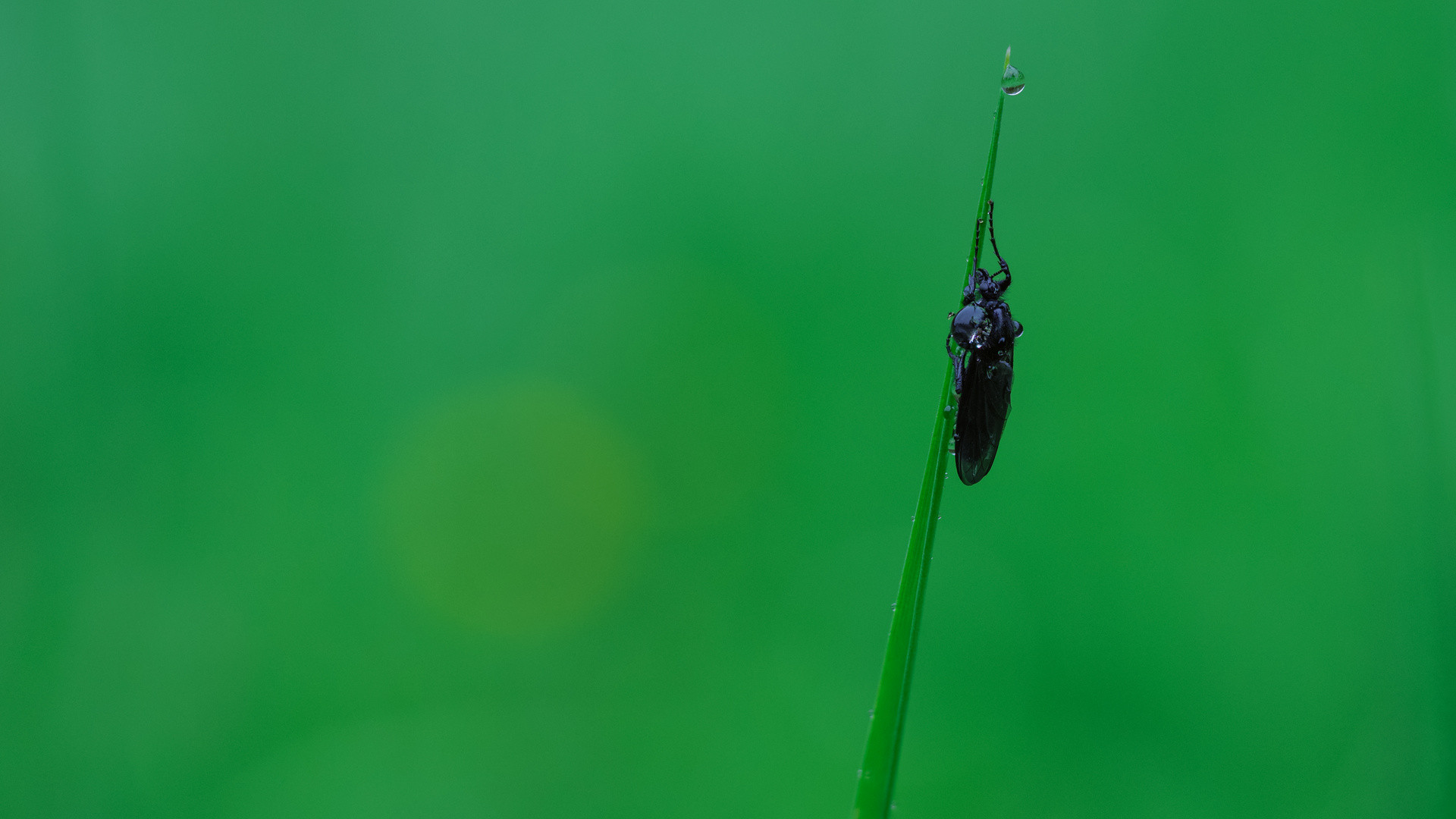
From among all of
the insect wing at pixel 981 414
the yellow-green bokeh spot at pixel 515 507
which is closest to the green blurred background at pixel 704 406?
the yellow-green bokeh spot at pixel 515 507

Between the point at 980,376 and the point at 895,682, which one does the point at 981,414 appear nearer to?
the point at 980,376

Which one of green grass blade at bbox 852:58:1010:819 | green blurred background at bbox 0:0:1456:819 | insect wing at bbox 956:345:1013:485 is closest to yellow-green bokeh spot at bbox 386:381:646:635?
green blurred background at bbox 0:0:1456:819

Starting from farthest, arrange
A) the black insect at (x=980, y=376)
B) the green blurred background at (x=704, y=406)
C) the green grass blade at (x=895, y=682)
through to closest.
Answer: the green blurred background at (x=704, y=406), the black insect at (x=980, y=376), the green grass blade at (x=895, y=682)

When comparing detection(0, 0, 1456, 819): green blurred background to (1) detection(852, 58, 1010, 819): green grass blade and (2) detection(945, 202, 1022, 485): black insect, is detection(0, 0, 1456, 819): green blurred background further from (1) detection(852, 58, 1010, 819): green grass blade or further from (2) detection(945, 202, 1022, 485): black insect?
(1) detection(852, 58, 1010, 819): green grass blade

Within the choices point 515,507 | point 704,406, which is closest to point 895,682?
point 704,406

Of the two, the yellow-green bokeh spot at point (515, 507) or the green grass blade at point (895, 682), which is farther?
the yellow-green bokeh spot at point (515, 507)

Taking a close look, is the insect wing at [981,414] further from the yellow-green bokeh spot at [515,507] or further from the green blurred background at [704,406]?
the yellow-green bokeh spot at [515,507]

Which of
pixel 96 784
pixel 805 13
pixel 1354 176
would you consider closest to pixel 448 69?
pixel 805 13
